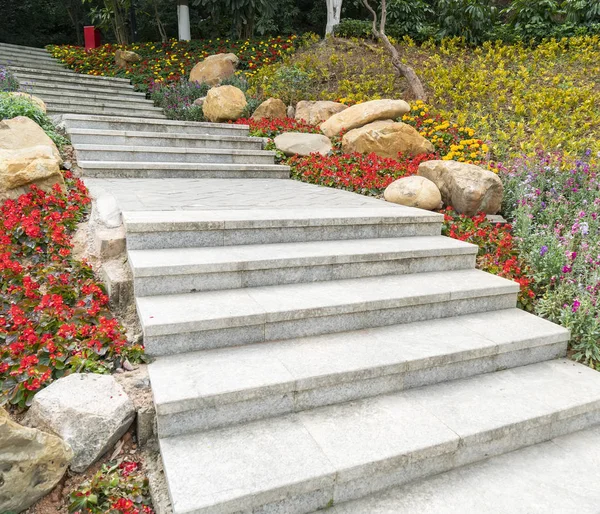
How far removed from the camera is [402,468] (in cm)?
223

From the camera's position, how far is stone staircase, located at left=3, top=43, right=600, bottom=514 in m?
2.13

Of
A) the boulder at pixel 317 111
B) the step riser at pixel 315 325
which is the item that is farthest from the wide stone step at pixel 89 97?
the step riser at pixel 315 325

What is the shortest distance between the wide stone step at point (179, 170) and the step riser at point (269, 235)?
256cm

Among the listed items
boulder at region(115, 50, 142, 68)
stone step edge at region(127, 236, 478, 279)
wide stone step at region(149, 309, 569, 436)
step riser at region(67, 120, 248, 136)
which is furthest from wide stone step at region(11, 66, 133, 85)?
wide stone step at region(149, 309, 569, 436)

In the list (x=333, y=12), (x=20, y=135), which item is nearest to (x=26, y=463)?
(x=20, y=135)

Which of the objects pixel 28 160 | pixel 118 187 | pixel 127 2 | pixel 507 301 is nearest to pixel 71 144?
pixel 118 187

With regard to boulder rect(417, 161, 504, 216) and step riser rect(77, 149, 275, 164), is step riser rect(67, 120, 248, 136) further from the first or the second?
boulder rect(417, 161, 504, 216)

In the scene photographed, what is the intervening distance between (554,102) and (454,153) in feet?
7.27

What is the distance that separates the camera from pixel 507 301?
142 inches

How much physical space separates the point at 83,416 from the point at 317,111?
22.7 ft

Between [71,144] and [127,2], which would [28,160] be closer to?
[71,144]

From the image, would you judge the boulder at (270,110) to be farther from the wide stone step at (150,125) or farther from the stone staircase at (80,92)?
the stone staircase at (80,92)

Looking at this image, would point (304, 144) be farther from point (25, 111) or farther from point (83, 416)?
point (83, 416)

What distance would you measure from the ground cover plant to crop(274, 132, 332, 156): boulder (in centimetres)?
409
